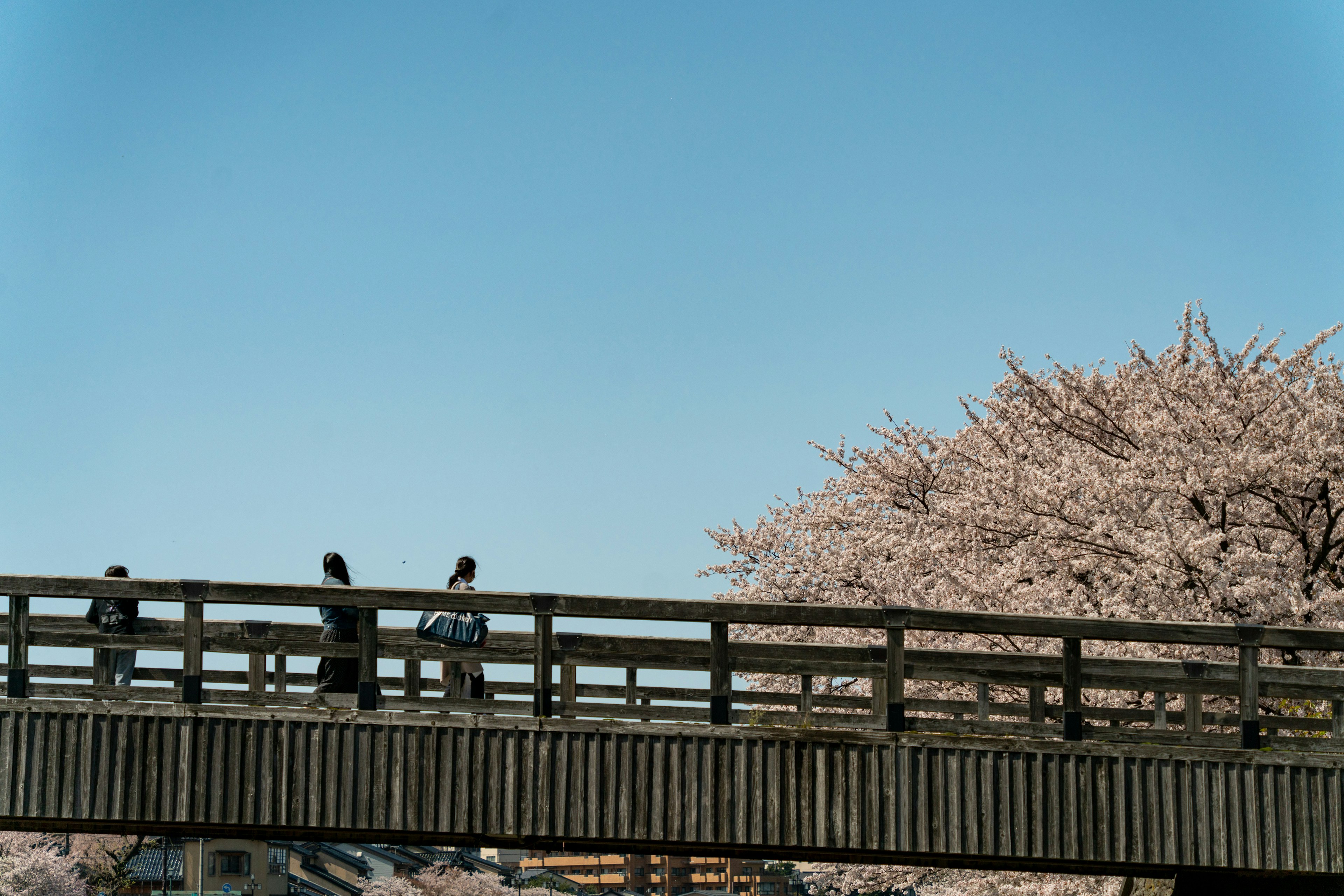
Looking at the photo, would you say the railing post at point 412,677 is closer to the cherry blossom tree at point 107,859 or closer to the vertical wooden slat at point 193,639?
the vertical wooden slat at point 193,639

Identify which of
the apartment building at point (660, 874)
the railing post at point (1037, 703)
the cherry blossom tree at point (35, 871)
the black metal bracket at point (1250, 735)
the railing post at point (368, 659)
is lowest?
the apartment building at point (660, 874)

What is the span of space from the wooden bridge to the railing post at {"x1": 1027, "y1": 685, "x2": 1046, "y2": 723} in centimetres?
26

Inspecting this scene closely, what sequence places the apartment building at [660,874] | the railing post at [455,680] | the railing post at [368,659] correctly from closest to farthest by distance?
the railing post at [368,659]
the railing post at [455,680]
the apartment building at [660,874]

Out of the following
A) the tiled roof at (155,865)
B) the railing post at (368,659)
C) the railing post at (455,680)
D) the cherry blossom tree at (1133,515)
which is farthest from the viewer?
the tiled roof at (155,865)

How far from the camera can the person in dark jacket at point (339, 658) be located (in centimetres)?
875

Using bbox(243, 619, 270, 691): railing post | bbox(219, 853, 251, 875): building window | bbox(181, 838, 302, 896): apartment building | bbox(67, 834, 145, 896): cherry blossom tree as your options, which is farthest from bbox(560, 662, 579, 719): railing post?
bbox(219, 853, 251, 875): building window

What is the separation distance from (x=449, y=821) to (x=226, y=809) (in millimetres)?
1490

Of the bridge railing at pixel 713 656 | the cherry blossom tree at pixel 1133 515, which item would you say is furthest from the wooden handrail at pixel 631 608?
the cherry blossom tree at pixel 1133 515

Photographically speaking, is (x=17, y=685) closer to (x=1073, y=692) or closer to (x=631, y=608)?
(x=631, y=608)

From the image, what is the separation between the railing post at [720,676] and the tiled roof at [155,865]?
5204 cm

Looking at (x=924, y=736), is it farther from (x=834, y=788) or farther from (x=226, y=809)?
(x=226, y=809)

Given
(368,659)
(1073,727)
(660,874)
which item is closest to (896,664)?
(1073,727)

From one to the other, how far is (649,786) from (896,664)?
1.86 metres

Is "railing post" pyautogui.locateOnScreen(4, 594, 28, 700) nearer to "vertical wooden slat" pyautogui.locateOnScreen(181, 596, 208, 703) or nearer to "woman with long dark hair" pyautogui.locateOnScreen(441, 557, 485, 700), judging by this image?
"vertical wooden slat" pyautogui.locateOnScreen(181, 596, 208, 703)
